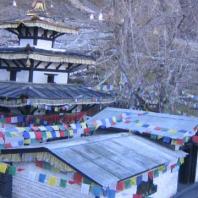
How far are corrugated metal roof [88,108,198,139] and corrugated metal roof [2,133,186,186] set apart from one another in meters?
0.72

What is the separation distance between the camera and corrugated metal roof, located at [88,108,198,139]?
48.5 feet

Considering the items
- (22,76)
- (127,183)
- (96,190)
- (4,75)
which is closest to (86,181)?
(96,190)

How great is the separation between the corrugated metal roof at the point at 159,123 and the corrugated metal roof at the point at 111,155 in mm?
723

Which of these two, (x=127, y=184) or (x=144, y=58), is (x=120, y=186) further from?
(x=144, y=58)

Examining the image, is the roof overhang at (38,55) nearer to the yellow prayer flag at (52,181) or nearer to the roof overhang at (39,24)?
the roof overhang at (39,24)

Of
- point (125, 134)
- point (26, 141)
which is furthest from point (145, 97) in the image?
point (26, 141)

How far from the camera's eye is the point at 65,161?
1028 cm

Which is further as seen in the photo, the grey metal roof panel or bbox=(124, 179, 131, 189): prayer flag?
the grey metal roof panel

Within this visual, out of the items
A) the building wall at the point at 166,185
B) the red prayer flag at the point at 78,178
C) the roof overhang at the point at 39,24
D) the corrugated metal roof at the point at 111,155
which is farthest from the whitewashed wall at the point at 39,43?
the red prayer flag at the point at 78,178

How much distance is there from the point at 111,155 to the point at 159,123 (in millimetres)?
4699

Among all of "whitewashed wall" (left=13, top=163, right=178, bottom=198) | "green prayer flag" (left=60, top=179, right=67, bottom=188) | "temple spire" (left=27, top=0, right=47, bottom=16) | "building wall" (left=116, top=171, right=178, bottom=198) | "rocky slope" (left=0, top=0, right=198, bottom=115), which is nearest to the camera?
"green prayer flag" (left=60, top=179, right=67, bottom=188)

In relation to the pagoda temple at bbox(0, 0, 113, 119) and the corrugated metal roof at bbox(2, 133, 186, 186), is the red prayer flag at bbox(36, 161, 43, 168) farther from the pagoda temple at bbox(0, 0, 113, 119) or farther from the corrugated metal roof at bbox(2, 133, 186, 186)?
the pagoda temple at bbox(0, 0, 113, 119)

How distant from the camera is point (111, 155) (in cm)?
1177

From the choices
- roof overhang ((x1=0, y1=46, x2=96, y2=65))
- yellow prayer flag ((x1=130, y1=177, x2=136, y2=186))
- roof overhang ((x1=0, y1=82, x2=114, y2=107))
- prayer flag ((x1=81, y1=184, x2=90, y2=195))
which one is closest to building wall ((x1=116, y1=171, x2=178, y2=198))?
yellow prayer flag ((x1=130, y1=177, x2=136, y2=186))
